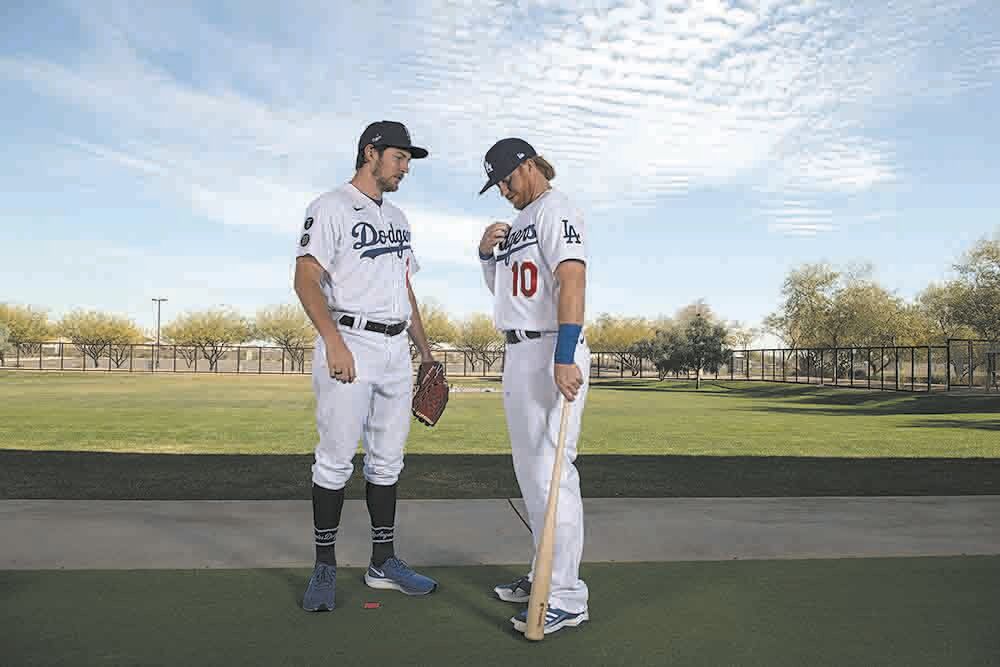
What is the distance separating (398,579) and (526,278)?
1717 mm

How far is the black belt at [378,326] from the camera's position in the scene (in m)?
4.56

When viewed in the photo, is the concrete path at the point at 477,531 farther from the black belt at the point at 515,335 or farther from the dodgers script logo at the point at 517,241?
the dodgers script logo at the point at 517,241

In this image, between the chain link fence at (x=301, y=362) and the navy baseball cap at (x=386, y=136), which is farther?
the chain link fence at (x=301, y=362)

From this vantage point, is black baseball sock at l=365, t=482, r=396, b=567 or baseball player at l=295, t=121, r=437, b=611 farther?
black baseball sock at l=365, t=482, r=396, b=567

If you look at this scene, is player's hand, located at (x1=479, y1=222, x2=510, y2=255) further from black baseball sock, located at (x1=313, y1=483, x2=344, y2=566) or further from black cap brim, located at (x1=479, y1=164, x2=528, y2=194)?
black baseball sock, located at (x1=313, y1=483, x2=344, y2=566)

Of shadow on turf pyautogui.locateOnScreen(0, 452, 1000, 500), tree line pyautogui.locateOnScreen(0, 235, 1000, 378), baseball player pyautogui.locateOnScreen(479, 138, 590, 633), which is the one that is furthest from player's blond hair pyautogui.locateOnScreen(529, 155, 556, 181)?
tree line pyautogui.locateOnScreen(0, 235, 1000, 378)

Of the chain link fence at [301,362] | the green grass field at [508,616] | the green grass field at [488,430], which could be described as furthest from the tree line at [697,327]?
the green grass field at [508,616]

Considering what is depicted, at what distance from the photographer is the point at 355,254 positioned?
180 inches

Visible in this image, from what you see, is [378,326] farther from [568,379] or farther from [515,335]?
[568,379]

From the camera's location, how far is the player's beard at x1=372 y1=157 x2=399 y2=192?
15.6 feet

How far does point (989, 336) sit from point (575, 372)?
6526cm

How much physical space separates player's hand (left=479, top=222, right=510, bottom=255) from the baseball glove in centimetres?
93

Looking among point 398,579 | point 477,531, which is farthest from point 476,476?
point 398,579

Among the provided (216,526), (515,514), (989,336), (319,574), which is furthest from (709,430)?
(989,336)
